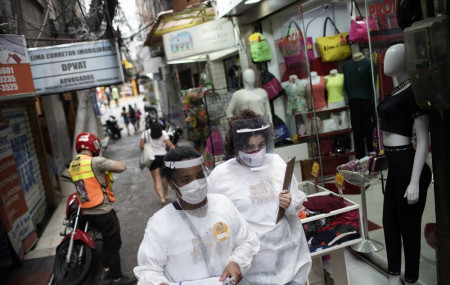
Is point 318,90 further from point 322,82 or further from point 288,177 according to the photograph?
point 288,177

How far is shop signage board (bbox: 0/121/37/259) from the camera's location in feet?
16.8

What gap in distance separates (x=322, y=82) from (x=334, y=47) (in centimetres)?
58

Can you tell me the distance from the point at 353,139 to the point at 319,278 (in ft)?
10.4

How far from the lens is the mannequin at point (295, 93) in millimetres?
6133

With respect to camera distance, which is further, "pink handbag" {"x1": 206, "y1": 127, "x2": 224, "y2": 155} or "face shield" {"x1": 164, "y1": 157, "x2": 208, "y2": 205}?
"pink handbag" {"x1": 206, "y1": 127, "x2": 224, "y2": 155}

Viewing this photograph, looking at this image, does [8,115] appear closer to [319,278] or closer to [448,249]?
[319,278]

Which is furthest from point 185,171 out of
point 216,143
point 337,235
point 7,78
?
point 216,143

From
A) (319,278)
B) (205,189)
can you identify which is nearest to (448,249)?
(319,278)

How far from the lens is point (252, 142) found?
97.5 inches

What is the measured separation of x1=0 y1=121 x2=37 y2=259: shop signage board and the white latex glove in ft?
15.9

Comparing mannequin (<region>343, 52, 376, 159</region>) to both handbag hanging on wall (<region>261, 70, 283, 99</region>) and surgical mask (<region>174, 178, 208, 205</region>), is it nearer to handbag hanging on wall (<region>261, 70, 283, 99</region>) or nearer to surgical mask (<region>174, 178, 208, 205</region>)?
handbag hanging on wall (<region>261, 70, 283, 99</region>)

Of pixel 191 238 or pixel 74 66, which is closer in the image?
pixel 191 238

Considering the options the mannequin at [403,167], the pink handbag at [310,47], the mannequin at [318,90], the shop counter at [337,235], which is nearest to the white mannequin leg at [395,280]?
the mannequin at [403,167]

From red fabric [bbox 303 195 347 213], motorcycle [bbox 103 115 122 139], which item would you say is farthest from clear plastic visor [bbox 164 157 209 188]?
motorcycle [bbox 103 115 122 139]
